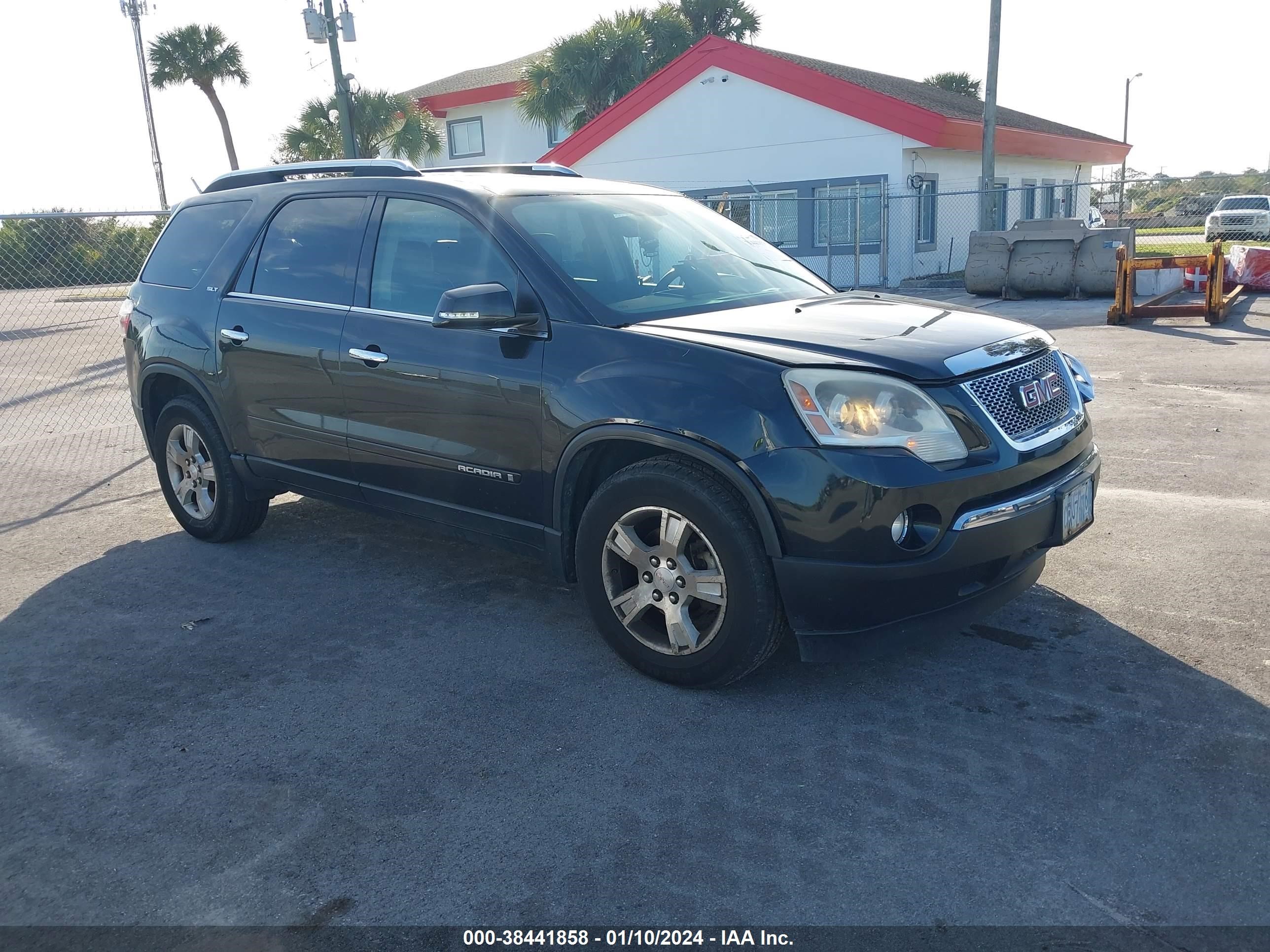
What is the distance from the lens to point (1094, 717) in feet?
11.6

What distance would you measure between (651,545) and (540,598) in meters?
1.21

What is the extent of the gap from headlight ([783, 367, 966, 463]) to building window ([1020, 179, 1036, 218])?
86.5ft

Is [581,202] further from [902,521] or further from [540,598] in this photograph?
[902,521]

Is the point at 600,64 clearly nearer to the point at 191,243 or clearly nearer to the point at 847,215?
the point at 847,215

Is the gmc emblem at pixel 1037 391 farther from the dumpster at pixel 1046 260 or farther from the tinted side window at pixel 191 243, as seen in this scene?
the dumpster at pixel 1046 260

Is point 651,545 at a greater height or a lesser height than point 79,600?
greater

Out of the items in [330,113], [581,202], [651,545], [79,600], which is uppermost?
[330,113]

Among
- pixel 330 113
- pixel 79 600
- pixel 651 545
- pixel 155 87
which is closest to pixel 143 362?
pixel 79 600

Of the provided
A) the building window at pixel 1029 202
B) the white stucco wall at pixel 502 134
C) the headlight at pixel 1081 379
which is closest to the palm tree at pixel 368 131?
the white stucco wall at pixel 502 134

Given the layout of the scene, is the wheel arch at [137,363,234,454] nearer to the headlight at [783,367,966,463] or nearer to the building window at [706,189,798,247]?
the headlight at [783,367,966,463]

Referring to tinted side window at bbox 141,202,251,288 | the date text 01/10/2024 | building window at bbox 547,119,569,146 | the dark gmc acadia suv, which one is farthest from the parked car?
the date text 01/10/2024

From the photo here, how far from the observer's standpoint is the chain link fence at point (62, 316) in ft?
34.1

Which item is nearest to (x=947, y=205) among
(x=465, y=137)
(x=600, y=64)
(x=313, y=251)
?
(x=600, y=64)

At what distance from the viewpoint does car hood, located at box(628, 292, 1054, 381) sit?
3.52 metres
